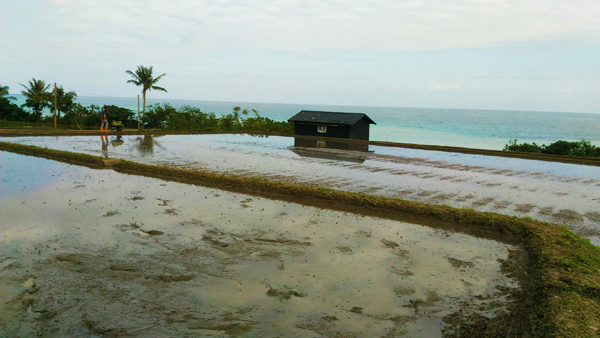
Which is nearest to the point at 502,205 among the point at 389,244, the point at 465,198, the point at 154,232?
the point at 465,198

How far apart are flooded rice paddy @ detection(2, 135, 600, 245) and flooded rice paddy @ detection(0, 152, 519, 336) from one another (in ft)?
9.91

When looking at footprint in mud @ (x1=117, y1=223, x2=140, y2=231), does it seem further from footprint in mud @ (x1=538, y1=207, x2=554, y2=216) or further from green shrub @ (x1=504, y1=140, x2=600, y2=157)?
green shrub @ (x1=504, y1=140, x2=600, y2=157)

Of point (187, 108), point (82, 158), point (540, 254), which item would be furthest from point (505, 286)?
point (187, 108)

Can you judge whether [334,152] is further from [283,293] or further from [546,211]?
[283,293]

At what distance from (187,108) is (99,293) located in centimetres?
3032

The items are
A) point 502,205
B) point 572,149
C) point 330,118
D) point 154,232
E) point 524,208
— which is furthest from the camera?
point 330,118

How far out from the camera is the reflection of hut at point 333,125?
29.1 m

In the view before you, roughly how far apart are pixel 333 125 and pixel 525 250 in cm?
2250

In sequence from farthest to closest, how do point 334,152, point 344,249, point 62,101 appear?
point 62,101 < point 334,152 < point 344,249

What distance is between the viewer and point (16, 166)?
45.9ft

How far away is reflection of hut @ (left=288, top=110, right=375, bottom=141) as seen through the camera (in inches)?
1146

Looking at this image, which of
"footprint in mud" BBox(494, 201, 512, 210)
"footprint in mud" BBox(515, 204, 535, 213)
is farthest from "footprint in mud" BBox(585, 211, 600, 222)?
"footprint in mud" BBox(494, 201, 512, 210)

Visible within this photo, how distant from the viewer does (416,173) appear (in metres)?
15.5

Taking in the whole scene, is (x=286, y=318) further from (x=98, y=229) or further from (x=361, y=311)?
(x=98, y=229)
